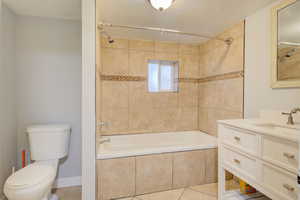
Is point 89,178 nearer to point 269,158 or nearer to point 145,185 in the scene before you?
point 145,185

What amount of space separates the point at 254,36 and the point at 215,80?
32.8 inches

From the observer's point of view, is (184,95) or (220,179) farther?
(184,95)

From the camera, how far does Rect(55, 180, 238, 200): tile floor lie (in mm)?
1816

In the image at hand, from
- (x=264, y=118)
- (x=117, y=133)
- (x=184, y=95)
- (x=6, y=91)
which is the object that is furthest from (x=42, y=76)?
(x=264, y=118)

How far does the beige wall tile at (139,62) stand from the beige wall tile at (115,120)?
0.67m

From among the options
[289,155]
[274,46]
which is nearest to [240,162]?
[289,155]

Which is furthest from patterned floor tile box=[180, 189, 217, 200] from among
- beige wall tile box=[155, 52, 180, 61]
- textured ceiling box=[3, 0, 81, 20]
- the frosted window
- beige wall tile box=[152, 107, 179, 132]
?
textured ceiling box=[3, 0, 81, 20]

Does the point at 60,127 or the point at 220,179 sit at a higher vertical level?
the point at 60,127

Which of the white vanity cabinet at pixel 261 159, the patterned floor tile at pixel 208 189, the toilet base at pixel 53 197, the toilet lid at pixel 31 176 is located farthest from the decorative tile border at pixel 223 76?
the toilet base at pixel 53 197

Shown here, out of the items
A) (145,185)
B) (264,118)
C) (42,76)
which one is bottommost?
(145,185)

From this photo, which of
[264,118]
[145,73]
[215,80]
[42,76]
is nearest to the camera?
[264,118]

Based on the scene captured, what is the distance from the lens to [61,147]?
1839 millimetres

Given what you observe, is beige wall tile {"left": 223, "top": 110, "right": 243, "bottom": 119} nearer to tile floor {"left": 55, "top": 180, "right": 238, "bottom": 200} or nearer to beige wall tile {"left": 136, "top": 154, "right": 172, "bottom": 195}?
tile floor {"left": 55, "top": 180, "right": 238, "bottom": 200}

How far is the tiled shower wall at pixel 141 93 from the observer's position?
261 cm
